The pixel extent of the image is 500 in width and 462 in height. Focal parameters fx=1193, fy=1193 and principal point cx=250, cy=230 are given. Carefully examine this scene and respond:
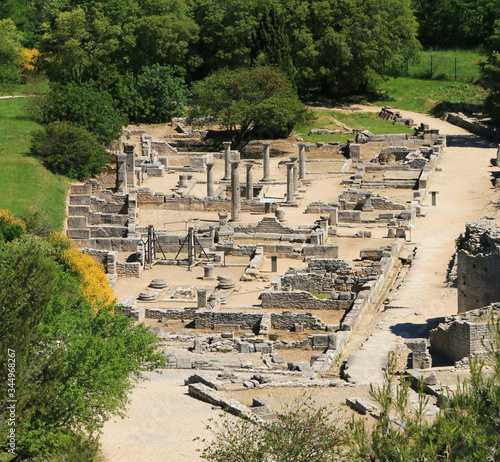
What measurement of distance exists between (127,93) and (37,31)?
16.7 m

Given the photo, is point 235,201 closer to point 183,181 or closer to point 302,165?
point 183,181

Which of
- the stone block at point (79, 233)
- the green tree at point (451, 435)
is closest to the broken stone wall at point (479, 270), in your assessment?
the green tree at point (451, 435)

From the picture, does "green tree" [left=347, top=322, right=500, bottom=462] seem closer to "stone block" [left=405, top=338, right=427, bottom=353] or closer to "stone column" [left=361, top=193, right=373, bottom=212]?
"stone block" [left=405, top=338, right=427, bottom=353]

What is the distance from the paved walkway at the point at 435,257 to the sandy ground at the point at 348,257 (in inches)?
1.7

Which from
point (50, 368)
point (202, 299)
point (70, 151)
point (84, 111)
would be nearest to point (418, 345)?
point (202, 299)

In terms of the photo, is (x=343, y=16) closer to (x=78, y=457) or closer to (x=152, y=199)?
(x=152, y=199)

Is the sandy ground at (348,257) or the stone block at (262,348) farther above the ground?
the sandy ground at (348,257)

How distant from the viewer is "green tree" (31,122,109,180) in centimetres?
6475

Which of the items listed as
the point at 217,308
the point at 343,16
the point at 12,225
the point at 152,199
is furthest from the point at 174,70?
the point at 217,308

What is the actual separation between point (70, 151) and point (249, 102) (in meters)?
14.8

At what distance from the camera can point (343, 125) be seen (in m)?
82.6

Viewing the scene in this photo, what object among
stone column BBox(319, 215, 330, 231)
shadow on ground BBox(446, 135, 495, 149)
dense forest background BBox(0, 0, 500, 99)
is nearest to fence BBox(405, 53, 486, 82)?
dense forest background BBox(0, 0, 500, 99)

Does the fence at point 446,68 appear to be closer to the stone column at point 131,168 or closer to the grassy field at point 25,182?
the stone column at point 131,168

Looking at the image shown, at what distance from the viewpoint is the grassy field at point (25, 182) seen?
57.1 meters
